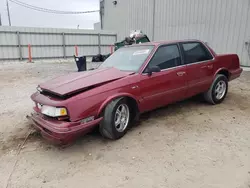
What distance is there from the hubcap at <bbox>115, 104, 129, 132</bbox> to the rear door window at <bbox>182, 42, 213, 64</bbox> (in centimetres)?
171

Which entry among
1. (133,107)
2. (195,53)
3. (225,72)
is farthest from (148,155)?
(225,72)

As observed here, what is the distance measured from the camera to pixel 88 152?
9.70ft

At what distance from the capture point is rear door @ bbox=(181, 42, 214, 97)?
13.6ft

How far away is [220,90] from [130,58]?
2.39 meters

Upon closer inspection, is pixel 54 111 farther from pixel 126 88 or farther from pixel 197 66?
pixel 197 66

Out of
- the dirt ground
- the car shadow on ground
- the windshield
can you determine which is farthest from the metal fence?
the windshield

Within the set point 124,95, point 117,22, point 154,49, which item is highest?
point 117,22

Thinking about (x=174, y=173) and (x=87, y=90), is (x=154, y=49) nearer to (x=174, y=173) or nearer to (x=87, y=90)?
(x=87, y=90)

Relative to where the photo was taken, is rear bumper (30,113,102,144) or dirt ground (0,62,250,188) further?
rear bumper (30,113,102,144)

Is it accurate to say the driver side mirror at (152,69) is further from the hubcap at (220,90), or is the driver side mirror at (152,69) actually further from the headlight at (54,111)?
the hubcap at (220,90)

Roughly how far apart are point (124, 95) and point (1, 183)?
1928mm

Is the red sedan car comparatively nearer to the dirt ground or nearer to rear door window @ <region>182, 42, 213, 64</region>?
rear door window @ <region>182, 42, 213, 64</region>

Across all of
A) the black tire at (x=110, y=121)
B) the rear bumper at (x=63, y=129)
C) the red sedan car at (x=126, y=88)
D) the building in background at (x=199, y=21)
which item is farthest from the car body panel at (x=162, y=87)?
the building in background at (x=199, y=21)

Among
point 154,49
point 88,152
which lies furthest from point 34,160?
point 154,49
